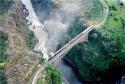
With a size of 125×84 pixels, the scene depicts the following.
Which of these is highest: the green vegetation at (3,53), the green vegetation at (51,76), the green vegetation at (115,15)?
the green vegetation at (115,15)

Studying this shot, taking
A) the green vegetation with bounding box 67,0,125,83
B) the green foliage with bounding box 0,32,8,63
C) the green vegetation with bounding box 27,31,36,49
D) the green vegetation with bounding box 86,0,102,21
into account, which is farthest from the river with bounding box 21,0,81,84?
the green foliage with bounding box 0,32,8,63

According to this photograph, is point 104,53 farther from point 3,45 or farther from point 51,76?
point 3,45

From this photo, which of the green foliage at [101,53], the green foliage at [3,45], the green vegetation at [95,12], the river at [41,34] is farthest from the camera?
the green vegetation at [95,12]

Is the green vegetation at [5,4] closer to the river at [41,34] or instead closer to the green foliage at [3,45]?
the river at [41,34]

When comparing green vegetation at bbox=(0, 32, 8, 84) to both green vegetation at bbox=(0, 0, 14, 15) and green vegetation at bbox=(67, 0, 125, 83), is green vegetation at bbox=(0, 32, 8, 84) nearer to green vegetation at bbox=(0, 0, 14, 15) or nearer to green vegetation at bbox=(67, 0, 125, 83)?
green vegetation at bbox=(0, 0, 14, 15)

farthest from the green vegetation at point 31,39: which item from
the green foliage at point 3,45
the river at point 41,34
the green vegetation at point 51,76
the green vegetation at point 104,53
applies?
the green vegetation at point 51,76

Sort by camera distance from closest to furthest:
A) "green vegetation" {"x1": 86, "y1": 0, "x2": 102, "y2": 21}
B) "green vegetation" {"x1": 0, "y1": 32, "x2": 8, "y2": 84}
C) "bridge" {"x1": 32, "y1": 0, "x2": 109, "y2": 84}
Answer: "green vegetation" {"x1": 0, "y1": 32, "x2": 8, "y2": 84} → "bridge" {"x1": 32, "y1": 0, "x2": 109, "y2": 84} → "green vegetation" {"x1": 86, "y1": 0, "x2": 102, "y2": 21}

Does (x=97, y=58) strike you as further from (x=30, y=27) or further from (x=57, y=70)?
(x=30, y=27)
